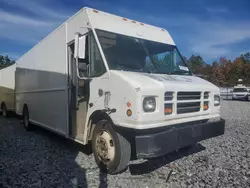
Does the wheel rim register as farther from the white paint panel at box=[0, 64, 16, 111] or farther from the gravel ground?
the white paint panel at box=[0, 64, 16, 111]

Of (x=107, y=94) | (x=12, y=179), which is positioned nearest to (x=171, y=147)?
A: (x=107, y=94)

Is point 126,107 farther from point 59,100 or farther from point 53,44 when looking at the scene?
point 53,44

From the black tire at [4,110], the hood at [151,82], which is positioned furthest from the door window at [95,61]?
the black tire at [4,110]

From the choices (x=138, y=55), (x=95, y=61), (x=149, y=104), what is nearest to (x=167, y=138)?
(x=149, y=104)

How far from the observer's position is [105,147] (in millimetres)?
4352

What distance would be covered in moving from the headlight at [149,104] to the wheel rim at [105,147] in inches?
37.3

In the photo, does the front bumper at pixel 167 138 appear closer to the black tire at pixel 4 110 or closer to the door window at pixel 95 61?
the door window at pixel 95 61

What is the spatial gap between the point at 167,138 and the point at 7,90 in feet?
37.9

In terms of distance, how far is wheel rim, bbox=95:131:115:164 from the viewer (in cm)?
426

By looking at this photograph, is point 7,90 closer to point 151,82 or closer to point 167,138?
point 151,82

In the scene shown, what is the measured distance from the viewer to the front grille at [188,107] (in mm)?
4189

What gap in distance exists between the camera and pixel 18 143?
22.4 ft

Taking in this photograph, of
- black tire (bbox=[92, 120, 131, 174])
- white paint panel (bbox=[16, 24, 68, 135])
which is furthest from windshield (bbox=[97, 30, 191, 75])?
white paint panel (bbox=[16, 24, 68, 135])

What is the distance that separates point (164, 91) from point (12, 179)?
299 centimetres
